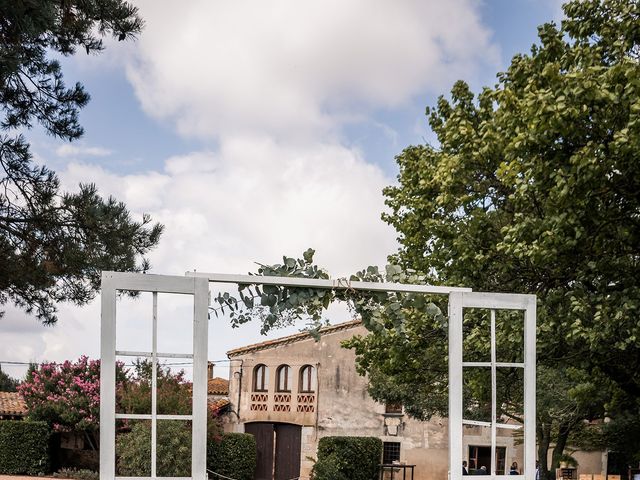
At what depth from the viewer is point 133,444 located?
19.9 metres

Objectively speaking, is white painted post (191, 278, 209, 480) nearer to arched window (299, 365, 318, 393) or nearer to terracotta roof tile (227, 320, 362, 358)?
terracotta roof tile (227, 320, 362, 358)

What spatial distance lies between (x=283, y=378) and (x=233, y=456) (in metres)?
6.50

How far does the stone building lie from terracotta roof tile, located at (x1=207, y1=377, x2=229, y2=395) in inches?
71.2

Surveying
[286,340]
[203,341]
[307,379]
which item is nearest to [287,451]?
[307,379]

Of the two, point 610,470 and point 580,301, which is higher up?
point 580,301

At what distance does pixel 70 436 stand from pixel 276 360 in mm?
8335

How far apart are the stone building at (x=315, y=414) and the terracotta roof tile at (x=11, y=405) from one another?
8048mm

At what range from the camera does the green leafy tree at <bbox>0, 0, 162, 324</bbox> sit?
40.8 ft

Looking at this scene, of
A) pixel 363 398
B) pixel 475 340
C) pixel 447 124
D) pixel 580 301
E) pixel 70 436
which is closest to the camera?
pixel 580 301

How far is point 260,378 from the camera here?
32219 mm

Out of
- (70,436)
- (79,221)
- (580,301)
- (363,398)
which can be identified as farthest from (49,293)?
(363,398)

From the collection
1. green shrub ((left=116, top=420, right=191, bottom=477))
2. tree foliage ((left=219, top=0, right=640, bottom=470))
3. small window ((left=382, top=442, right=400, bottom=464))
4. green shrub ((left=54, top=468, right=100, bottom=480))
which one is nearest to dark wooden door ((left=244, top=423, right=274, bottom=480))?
small window ((left=382, top=442, right=400, bottom=464))

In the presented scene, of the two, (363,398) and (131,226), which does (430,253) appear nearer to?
(131,226)

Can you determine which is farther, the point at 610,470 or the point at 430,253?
the point at 610,470
